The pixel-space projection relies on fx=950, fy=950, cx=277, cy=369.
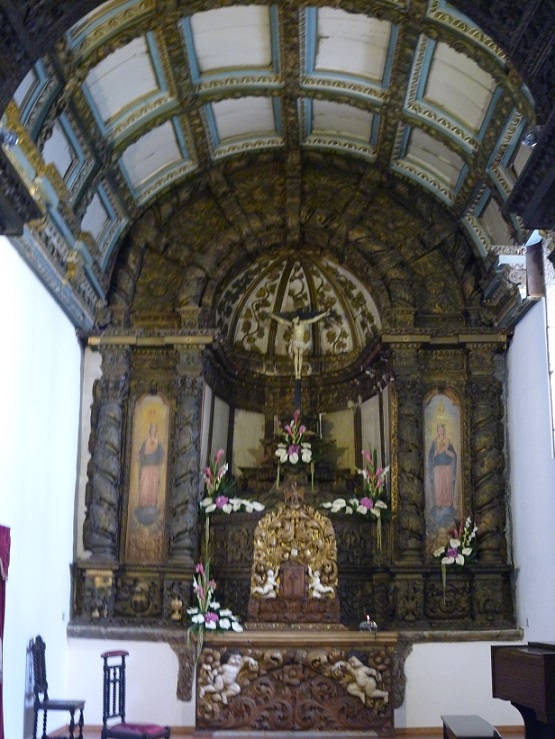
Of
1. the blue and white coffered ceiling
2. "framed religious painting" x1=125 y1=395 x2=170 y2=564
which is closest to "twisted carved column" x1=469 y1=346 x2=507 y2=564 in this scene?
the blue and white coffered ceiling

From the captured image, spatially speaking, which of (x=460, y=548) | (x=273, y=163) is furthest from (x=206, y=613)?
(x=273, y=163)

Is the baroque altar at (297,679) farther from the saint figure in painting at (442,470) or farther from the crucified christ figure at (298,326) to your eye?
the crucified christ figure at (298,326)

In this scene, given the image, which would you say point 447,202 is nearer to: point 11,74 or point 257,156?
point 257,156

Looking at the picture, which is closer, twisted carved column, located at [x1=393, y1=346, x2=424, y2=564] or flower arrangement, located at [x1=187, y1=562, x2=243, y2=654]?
flower arrangement, located at [x1=187, y1=562, x2=243, y2=654]

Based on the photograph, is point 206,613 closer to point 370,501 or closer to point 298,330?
point 370,501

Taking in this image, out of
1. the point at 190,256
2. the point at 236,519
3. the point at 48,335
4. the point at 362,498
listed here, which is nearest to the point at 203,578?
the point at 236,519

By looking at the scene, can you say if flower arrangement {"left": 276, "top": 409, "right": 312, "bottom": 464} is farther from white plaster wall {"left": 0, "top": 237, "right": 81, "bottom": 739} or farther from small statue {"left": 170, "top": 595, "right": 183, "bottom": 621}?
white plaster wall {"left": 0, "top": 237, "right": 81, "bottom": 739}

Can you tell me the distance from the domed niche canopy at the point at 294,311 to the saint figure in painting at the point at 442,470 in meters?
2.15

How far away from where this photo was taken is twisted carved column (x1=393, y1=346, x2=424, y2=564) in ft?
43.5

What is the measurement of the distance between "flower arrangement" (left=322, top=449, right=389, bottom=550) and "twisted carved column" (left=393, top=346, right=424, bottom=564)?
0.28 meters

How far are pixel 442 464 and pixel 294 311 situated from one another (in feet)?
11.5

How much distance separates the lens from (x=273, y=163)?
14.9 m

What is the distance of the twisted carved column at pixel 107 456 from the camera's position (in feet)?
43.2

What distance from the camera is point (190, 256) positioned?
14414 mm
